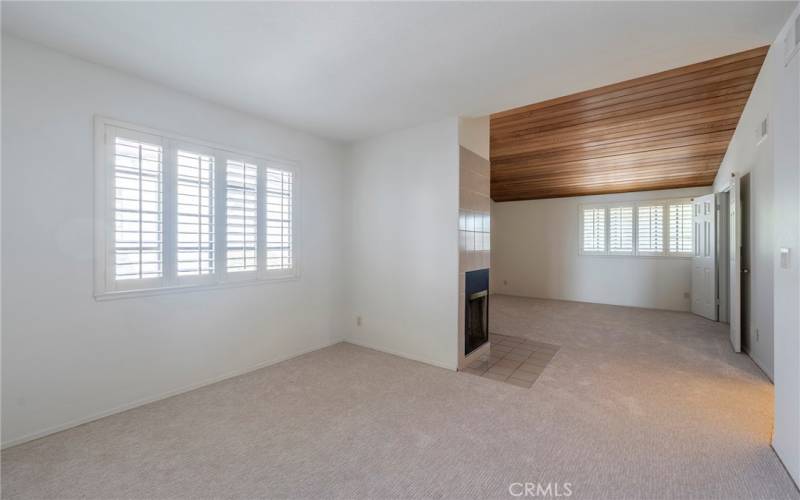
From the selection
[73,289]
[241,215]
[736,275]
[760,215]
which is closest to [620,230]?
[736,275]

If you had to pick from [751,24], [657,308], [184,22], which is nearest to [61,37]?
[184,22]

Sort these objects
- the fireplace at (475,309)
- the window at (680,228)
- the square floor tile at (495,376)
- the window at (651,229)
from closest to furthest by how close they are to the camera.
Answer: the square floor tile at (495,376)
the fireplace at (475,309)
the window at (680,228)
the window at (651,229)

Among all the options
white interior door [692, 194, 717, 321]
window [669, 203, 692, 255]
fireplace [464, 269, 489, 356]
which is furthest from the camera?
window [669, 203, 692, 255]

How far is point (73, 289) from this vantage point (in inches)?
92.4

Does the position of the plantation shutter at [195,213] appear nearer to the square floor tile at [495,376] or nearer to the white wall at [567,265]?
the square floor tile at [495,376]

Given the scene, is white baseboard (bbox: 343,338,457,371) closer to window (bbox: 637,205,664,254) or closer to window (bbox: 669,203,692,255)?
window (bbox: 637,205,664,254)

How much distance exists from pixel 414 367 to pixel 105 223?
9.33 ft

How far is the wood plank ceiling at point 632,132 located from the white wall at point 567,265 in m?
0.92

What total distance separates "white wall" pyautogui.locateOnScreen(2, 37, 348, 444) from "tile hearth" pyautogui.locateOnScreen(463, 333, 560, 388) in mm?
2445

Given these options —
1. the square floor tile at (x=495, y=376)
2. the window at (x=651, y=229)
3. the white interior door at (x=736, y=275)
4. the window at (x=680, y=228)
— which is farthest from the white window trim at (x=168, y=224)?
the window at (x=680, y=228)

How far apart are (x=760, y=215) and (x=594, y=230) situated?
149 inches

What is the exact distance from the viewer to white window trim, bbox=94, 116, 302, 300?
8.01 feet

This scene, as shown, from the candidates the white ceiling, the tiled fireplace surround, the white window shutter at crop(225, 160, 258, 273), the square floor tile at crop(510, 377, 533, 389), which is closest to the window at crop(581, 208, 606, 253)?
the tiled fireplace surround

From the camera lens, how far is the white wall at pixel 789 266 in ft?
5.78
